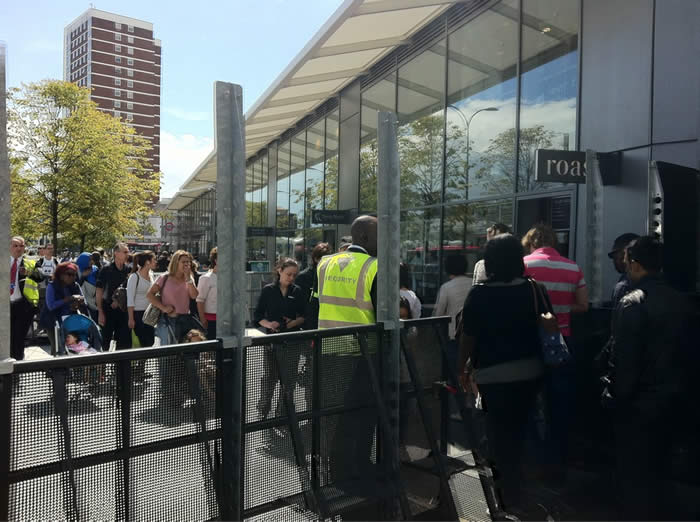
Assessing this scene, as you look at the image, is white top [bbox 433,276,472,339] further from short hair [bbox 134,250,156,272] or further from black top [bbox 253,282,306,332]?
short hair [bbox 134,250,156,272]

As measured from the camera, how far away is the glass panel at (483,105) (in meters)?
8.88

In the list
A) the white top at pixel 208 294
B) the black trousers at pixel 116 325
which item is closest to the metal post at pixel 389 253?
the white top at pixel 208 294

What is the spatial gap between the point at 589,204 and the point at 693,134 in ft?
4.19

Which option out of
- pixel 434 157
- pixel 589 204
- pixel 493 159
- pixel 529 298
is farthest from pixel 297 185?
pixel 529 298

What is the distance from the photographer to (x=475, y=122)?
9766 mm

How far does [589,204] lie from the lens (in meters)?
5.91

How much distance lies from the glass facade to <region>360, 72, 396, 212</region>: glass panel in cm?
3

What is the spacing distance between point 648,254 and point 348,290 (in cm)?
190

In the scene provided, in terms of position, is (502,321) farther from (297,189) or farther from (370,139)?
(297,189)

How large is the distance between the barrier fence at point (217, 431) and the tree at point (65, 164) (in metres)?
24.1

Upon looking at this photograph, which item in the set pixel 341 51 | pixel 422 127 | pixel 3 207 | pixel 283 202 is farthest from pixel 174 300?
pixel 283 202

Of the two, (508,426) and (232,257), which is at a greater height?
(232,257)

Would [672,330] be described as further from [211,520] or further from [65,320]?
[65,320]

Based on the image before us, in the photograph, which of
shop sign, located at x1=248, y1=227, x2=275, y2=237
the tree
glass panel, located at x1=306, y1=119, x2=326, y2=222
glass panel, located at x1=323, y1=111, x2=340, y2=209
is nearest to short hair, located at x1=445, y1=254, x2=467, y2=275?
glass panel, located at x1=323, y1=111, x2=340, y2=209
